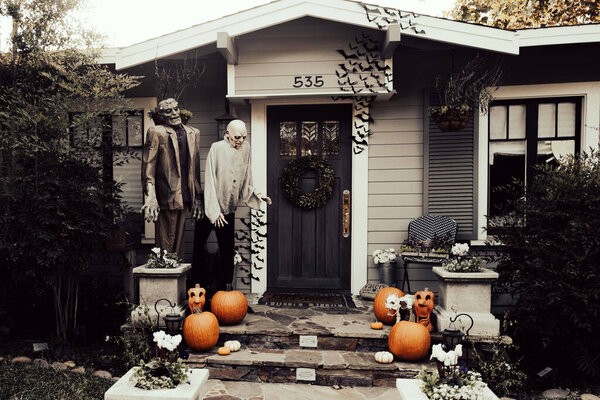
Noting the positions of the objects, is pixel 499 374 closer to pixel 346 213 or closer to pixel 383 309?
pixel 383 309

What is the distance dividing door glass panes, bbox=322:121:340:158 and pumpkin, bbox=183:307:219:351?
2385 mm

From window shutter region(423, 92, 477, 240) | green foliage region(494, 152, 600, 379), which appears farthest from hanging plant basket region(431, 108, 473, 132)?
green foliage region(494, 152, 600, 379)

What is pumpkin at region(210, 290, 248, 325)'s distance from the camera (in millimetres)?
3512

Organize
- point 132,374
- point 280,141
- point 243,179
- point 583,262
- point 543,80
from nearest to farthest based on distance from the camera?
point 132,374 < point 583,262 < point 243,179 < point 543,80 < point 280,141

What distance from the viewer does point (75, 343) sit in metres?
4.07

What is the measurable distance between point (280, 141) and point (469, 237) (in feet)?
8.14

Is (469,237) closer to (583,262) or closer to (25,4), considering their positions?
(583,262)

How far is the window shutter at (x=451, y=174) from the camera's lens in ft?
14.9

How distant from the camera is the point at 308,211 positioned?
476 cm

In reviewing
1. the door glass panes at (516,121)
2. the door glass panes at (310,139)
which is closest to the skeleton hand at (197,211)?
the door glass panes at (310,139)

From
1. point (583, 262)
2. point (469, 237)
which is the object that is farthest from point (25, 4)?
point (583, 262)

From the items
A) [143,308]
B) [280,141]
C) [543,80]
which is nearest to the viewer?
[143,308]

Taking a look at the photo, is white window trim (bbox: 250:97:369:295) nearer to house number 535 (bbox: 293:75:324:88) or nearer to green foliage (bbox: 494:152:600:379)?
house number 535 (bbox: 293:75:324:88)

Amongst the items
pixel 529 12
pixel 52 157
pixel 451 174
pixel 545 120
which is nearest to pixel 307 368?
pixel 451 174
